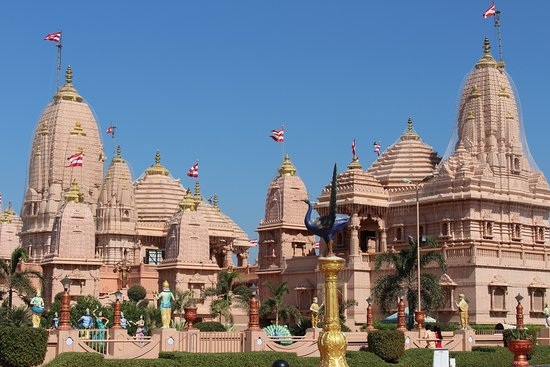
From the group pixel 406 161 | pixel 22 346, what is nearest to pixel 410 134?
pixel 406 161

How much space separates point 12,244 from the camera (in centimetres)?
11100

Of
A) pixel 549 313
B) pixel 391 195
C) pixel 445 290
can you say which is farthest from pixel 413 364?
pixel 391 195

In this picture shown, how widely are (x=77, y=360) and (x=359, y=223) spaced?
44474mm

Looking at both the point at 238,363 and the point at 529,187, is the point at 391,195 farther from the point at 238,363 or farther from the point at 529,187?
the point at 238,363

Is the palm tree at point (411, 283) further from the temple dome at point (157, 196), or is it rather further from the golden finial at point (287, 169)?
the temple dome at point (157, 196)

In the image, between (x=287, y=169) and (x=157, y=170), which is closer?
(x=287, y=169)

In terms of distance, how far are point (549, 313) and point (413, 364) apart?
14.7 metres

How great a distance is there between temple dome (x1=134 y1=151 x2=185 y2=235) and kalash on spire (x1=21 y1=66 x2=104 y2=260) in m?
5.47

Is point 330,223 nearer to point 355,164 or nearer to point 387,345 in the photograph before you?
point 387,345

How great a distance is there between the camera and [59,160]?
99938 mm

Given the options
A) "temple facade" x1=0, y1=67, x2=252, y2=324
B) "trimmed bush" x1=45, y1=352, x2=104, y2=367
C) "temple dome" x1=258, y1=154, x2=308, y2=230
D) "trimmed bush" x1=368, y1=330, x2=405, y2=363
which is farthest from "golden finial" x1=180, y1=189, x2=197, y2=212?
"trimmed bush" x1=45, y1=352, x2=104, y2=367

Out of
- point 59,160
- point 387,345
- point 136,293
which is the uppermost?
point 59,160

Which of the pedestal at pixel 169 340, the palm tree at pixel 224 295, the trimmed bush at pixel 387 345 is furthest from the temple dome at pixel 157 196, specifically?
the pedestal at pixel 169 340

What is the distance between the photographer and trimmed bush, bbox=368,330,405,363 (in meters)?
37.9
